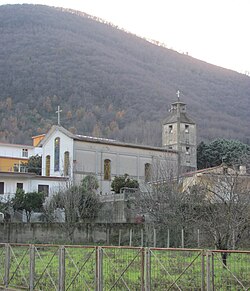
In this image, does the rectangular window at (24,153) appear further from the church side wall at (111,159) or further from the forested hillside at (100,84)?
the forested hillside at (100,84)

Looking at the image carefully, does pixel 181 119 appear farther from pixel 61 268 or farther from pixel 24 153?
pixel 61 268

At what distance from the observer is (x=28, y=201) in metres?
42.3

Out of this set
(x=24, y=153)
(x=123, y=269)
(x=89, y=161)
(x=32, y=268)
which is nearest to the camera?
(x=123, y=269)

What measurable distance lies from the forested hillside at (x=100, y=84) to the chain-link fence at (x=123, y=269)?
286 feet

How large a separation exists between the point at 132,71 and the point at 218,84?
78.0ft

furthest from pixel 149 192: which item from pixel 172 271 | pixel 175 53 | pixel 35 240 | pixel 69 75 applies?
pixel 175 53

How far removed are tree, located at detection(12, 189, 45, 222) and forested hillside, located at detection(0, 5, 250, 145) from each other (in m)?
60.6

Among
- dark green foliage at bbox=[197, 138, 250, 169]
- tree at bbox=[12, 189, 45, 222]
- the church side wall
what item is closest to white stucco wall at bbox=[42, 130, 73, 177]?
the church side wall

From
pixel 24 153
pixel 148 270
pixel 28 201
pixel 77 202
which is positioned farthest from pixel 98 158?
pixel 148 270

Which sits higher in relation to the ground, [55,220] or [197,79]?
[197,79]

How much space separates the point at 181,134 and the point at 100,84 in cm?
6876

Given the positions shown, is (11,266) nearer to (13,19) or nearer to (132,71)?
(132,71)

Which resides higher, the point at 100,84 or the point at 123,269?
the point at 100,84

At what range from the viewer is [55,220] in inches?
1574
